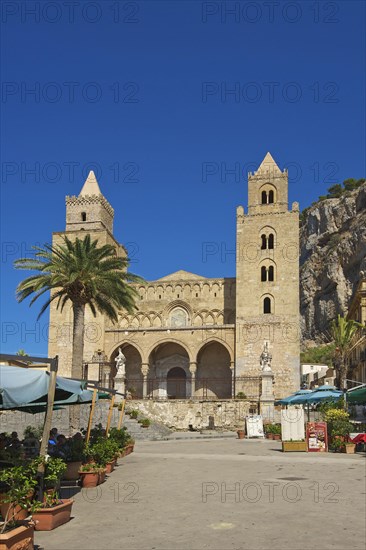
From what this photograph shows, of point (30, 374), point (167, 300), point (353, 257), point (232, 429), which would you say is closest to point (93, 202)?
point (167, 300)

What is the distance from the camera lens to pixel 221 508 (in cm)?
973

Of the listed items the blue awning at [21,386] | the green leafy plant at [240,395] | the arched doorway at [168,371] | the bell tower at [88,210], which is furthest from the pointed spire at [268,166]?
the blue awning at [21,386]

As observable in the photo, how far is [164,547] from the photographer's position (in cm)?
727

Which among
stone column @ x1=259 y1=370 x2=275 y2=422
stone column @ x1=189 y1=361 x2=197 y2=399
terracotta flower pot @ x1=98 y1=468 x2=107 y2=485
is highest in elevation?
stone column @ x1=189 y1=361 x2=197 y2=399

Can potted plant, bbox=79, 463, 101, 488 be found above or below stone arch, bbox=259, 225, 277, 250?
below

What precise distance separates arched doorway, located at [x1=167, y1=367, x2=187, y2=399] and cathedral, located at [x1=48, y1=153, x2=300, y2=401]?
76 millimetres

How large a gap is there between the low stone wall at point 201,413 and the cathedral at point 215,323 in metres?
6.08

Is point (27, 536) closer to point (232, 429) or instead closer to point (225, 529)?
point (225, 529)

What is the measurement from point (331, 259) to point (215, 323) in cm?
3470

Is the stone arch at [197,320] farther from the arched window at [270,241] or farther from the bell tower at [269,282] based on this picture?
the arched window at [270,241]

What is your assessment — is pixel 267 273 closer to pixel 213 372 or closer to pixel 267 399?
pixel 213 372

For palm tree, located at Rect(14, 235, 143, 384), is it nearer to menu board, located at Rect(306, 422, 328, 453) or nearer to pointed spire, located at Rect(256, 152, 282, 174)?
menu board, located at Rect(306, 422, 328, 453)

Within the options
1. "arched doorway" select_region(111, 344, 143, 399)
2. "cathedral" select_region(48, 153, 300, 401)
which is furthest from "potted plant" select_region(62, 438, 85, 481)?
"arched doorway" select_region(111, 344, 143, 399)

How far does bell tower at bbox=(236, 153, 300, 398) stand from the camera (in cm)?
4262
